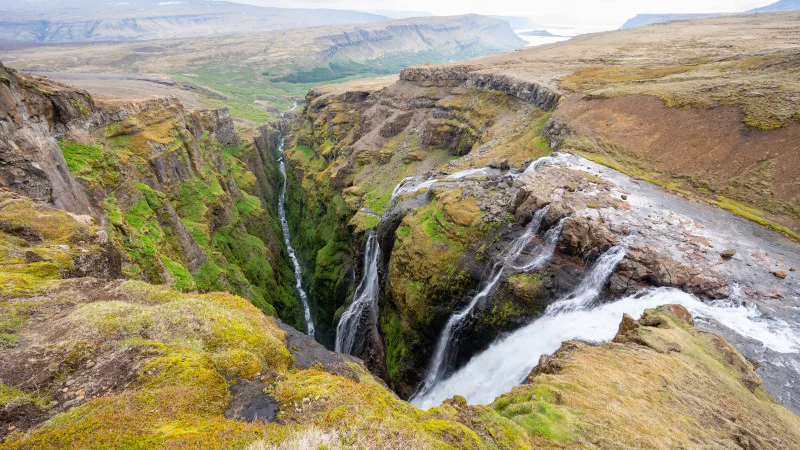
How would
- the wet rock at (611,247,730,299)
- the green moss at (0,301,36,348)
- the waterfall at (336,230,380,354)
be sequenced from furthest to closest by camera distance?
the waterfall at (336,230,380,354)
the wet rock at (611,247,730,299)
the green moss at (0,301,36,348)

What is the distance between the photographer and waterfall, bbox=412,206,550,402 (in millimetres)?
25688

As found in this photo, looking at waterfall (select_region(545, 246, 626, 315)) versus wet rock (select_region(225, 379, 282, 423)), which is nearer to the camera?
wet rock (select_region(225, 379, 282, 423))

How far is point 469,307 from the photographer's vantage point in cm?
2684

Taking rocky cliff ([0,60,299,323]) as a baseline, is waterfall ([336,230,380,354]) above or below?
below

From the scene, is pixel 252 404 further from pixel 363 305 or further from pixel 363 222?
pixel 363 222

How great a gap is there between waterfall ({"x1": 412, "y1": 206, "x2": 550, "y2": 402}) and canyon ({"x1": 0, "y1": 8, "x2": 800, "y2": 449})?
0.18m

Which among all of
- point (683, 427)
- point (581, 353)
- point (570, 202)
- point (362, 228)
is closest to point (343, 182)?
point (362, 228)

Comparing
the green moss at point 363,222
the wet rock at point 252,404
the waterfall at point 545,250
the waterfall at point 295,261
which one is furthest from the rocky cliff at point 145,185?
the waterfall at point 545,250

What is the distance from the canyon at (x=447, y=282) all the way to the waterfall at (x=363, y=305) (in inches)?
12.8

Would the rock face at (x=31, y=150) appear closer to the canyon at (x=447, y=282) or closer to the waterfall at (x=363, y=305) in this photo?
the canyon at (x=447, y=282)

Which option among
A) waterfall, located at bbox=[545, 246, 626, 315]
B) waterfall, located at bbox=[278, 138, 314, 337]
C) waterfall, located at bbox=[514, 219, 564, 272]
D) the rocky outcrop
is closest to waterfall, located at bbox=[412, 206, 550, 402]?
waterfall, located at bbox=[514, 219, 564, 272]

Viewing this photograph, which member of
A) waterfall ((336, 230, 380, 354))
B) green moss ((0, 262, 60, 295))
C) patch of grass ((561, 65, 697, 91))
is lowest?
waterfall ((336, 230, 380, 354))

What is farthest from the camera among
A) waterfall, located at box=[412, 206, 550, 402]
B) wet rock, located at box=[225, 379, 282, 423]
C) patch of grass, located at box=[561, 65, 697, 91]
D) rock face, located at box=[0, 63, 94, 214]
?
patch of grass, located at box=[561, 65, 697, 91]

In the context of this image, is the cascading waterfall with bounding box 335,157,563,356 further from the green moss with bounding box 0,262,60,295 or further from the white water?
the green moss with bounding box 0,262,60,295
